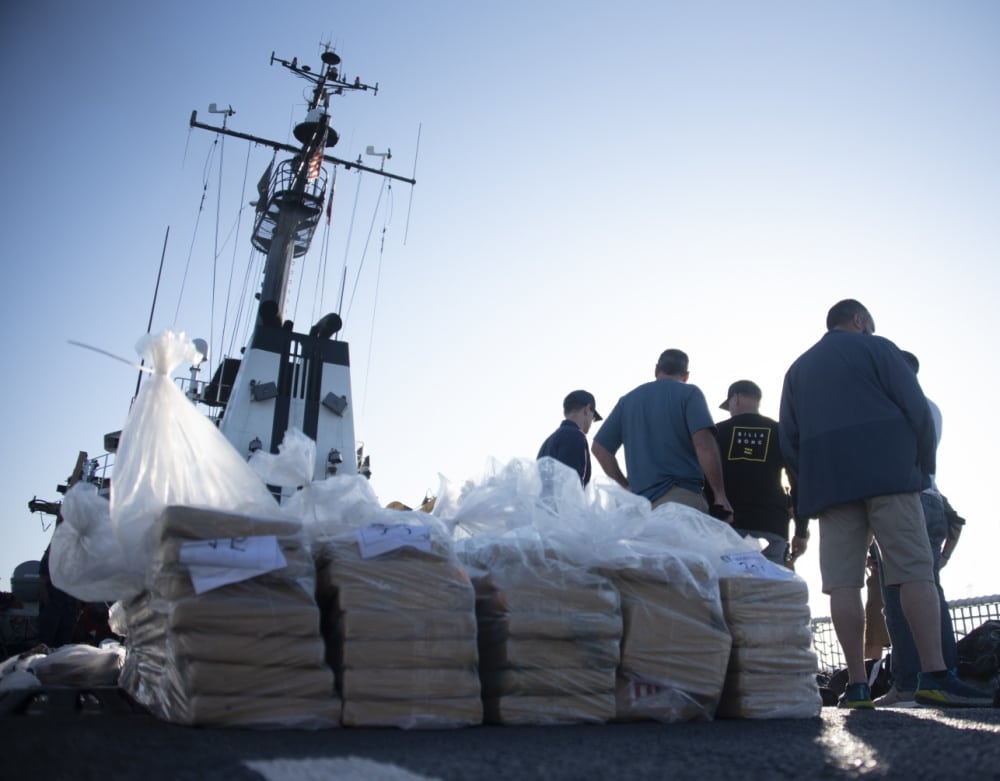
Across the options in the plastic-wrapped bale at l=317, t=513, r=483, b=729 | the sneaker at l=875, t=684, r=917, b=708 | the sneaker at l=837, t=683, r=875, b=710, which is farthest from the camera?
the sneaker at l=875, t=684, r=917, b=708

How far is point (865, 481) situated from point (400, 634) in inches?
78.9

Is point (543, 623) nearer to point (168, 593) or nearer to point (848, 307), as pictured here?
point (168, 593)

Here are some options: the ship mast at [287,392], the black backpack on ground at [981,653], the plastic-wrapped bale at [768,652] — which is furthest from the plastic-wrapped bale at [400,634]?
the ship mast at [287,392]

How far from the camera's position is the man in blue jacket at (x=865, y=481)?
3.02m

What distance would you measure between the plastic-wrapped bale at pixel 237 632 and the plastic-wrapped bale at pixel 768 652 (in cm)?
134

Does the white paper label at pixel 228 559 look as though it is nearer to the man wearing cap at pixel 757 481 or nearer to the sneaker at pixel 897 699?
the man wearing cap at pixel 757 481

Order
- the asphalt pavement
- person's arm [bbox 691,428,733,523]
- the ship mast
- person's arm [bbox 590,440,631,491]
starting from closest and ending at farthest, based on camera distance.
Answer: the asphalt pavement
person's arm [bbox 691,428,733,523]
person's arm [bbox 590,440,631,491]
the ship mast

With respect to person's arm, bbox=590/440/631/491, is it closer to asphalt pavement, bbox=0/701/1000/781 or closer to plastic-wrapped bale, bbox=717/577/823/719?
plastic-wrapped bale, bbox=717/577/823/719

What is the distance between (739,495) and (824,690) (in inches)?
39.8

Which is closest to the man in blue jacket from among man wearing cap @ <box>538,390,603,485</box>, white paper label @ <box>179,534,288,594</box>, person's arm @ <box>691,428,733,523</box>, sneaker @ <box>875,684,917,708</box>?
person's arm @ <box>691,428,733,523</box>

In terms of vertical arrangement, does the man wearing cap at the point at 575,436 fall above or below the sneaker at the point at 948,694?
above

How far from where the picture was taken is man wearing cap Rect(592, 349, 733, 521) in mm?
3746

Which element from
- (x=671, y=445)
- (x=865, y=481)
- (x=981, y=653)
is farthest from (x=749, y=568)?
(x=981, y=653)

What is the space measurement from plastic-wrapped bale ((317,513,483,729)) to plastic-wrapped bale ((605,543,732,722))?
0.53 meters
